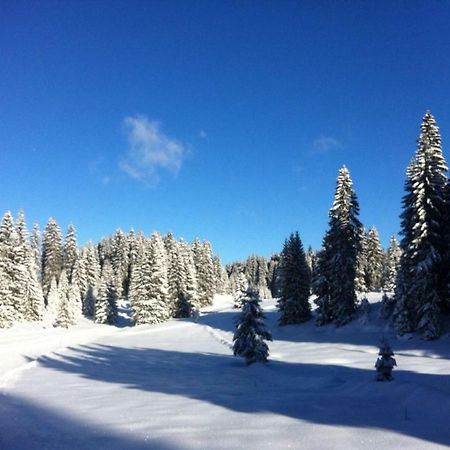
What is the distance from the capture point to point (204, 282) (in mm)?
92312

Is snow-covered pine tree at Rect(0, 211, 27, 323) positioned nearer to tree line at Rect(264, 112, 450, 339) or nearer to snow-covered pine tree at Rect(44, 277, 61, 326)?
snow-covered pine tree at Rect(44, 277, 61, 326)

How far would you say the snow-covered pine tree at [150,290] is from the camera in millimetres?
63906

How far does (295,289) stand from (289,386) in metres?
33.2

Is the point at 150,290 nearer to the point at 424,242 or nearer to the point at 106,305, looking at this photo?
the point at 106,305

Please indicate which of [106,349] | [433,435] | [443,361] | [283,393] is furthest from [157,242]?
[433,435]

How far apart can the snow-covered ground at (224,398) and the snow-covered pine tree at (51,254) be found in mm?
55359

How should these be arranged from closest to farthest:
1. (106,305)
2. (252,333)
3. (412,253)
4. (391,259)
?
(252,333), (412,253), (106,305), (391,259)

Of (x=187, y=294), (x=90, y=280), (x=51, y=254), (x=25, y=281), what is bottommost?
(x=187, y=294)

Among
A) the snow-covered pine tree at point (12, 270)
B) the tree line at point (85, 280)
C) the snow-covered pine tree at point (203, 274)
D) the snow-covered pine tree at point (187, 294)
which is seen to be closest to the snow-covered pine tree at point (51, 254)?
the tree line at point (85, 280)

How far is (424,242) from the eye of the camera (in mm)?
34312

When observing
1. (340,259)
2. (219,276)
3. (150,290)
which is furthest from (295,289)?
(219,276)

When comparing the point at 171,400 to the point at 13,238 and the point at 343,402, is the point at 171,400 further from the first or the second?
the point at 13,238

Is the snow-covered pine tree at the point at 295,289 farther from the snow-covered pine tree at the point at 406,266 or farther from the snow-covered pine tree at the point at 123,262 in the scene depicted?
the snow-covered pine tree at the point at 123,262

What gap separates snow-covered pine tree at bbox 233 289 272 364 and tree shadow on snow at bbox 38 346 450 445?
0.86 metres
